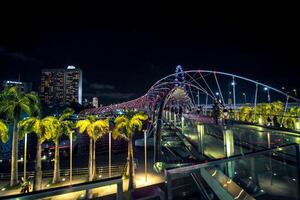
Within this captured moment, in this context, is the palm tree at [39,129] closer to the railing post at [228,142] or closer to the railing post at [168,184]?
the railing post at [228,142]

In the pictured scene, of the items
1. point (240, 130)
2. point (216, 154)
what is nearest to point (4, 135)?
point (216, 154)

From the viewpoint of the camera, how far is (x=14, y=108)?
80.7 feet

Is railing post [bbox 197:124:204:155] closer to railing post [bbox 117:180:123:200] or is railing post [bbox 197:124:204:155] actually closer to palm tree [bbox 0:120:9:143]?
railing post [bbox 117:180:123:200]

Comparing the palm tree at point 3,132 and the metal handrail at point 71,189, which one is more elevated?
the metal handrail at point 71,189

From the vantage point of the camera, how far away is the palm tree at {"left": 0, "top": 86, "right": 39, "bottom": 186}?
24266 mm

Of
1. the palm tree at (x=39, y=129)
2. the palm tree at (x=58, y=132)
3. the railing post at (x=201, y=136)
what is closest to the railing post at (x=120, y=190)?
the railing post at (x=201, y=136)

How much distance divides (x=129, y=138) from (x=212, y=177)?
20.7 m

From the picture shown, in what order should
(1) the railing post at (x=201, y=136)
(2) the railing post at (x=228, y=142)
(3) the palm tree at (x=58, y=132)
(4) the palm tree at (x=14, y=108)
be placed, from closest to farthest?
(2) the railing post at (x=228, y=142), (1) the railing post at (x=201, y=136), (4) the palm tree at (x=14, y=108), (3) the palm tree at (x=58, y=132)

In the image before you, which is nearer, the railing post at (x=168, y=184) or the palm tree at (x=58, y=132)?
the railing post at (x=168, y=184)

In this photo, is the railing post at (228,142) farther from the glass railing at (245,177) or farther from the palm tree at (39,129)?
the palm tree at (39,129)

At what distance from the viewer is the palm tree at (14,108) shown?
2427 centimetres

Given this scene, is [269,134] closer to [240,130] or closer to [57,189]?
[240,130]

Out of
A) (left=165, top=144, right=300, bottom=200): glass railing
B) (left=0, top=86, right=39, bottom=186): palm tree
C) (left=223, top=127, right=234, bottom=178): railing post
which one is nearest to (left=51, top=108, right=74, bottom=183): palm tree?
(left=0, top=86, right=39, bottom=186): palm tree

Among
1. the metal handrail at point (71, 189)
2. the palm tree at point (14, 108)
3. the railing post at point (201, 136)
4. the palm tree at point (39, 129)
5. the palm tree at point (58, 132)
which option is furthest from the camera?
the palm tree at point (58, 132)
